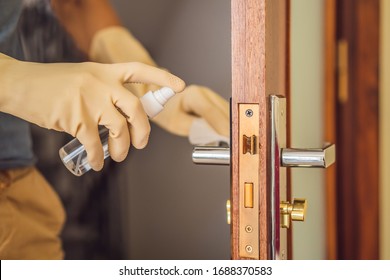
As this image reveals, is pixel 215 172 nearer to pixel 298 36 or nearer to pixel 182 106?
pixel 182 106

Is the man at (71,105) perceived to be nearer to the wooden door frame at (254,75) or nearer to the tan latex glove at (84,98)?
the tan latex glove at (84,98)

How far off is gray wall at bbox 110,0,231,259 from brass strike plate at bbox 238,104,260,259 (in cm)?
26

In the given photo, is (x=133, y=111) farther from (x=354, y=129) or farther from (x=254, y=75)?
(x=354, y=129)

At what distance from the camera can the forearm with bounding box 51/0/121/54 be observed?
941 mm

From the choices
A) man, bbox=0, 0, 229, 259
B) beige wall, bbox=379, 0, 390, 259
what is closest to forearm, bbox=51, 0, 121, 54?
man, bbox=0, 0, 229, 259

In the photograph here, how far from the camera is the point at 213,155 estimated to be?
2.37 ft

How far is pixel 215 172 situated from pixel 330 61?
53 centimetres

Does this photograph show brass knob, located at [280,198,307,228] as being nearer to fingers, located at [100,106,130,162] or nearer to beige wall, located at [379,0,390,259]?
fingers, located at [100,106,130,162]

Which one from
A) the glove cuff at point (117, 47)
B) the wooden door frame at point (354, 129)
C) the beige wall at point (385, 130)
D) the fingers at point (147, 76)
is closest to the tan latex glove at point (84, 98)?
the fingers at point (147, 76)

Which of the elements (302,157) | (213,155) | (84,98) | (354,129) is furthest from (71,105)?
(354,129)

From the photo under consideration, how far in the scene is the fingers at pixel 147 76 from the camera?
76cm

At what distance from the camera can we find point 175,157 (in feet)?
3.17

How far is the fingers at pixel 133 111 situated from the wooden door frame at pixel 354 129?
2.24 ft
